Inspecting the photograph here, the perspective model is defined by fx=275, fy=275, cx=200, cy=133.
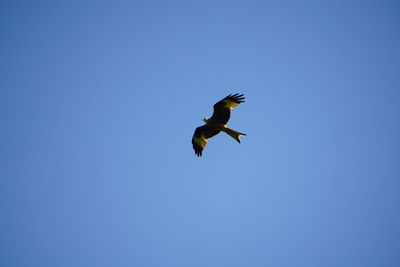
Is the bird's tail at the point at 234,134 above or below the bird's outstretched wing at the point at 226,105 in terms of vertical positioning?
below

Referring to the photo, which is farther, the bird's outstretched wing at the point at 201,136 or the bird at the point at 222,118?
the bird's outstretched wing at the point at 201,136

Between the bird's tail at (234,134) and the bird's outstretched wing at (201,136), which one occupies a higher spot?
the bird's outstretched wing at (201,136)

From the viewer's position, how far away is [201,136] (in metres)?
11.6

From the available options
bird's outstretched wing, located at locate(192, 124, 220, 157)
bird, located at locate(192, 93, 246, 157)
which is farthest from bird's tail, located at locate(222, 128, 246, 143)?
bird's outstretched wing, located at locate(192, 124, 220, 157)

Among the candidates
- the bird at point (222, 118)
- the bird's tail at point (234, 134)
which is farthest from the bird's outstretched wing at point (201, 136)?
the bird's tail at point (234, 134)

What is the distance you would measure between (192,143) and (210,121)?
1612mm

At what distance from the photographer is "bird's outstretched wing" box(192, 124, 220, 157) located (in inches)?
445

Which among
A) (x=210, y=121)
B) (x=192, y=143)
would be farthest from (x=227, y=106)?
(x=192, y=143)

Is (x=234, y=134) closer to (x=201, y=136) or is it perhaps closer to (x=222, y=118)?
(x=222, y=118)

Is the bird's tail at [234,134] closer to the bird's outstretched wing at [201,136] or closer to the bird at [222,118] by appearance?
the bird at [222,118]

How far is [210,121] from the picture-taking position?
1076 centimetres

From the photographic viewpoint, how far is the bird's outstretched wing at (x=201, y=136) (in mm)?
11305

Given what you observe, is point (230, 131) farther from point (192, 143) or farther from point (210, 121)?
point (192, 143)

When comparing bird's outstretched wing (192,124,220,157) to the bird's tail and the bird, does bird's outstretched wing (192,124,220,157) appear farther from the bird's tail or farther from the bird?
the bird's tail
